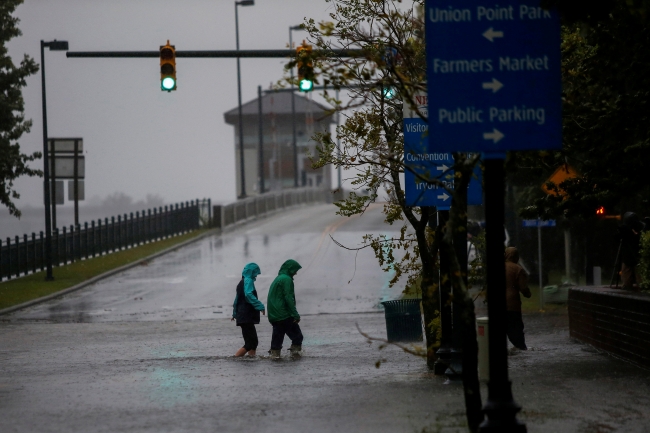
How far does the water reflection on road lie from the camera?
25.7 metres

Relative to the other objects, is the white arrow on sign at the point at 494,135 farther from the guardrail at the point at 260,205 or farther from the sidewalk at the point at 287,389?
the guardrail at the point at 260,205

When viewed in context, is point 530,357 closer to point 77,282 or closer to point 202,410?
point 202,410

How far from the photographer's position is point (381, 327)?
20688 mm

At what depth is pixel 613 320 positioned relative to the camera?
14312mm

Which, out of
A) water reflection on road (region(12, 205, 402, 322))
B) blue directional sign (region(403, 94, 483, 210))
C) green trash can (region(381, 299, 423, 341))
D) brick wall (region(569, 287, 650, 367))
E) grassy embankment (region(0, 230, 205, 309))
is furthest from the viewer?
grassy embankment (region(0, 230, 205, 309))

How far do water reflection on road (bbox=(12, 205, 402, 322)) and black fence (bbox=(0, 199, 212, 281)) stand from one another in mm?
2842

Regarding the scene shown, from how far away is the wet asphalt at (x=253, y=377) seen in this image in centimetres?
976

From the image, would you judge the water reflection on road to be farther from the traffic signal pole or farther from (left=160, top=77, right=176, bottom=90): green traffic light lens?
(left=160, top=77, right=176, bottom=90): green traffic light lens

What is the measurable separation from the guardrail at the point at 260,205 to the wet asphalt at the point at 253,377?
24.5 metres

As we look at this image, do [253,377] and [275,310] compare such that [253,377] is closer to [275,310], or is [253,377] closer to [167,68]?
[275,310]

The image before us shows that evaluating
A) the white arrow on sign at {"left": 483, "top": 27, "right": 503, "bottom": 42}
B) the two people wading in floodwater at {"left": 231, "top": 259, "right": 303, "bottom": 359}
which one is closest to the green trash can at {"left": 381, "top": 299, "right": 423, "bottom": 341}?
the two people wading in floodwater at {"left": 231, "top": 259, "right": 303, "bottom": 359}

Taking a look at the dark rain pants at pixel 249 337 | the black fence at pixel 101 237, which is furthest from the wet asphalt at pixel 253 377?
the black fence at pixel 101 237

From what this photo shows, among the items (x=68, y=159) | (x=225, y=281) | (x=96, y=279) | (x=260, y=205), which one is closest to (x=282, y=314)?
(x=225, y=281)

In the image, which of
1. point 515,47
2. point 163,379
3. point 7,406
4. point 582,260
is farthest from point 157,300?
point 515,47
